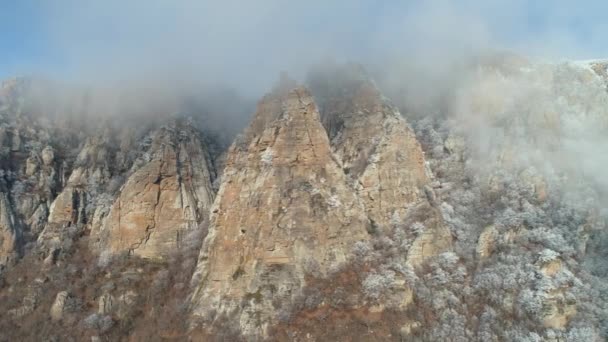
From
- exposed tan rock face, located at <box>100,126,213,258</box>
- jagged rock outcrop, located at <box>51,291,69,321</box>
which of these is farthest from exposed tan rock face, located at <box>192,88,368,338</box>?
jagged rock outcrop, located at <box>51,291,69,321</box>

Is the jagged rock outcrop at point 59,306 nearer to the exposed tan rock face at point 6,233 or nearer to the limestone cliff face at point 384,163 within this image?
the exposed tan rock face at point 6,233

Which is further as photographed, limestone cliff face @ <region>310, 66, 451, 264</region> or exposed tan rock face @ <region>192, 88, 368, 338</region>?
limestone cliff face @ <region>310, 66, 451, 264</region>

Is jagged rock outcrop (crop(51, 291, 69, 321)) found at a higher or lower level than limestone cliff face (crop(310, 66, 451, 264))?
lower

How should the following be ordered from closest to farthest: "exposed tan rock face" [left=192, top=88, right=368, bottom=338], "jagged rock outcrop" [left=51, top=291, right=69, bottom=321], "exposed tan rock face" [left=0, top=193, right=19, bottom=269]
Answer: "exposed tan rock face" [left=192, top=88, right=368, bottom=338] → "jagged rock outcrop" [left=51, top=291, right=69, bottom=321] → "exposed tan rock face" [left=0, top=193, right=19, bottom=269]

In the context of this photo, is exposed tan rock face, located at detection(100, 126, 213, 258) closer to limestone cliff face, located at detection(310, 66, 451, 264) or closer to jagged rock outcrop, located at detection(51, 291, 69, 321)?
jagged rock outcrop, located at detection(51, 291, 69, 321)

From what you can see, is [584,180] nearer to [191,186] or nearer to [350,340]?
[350,340]

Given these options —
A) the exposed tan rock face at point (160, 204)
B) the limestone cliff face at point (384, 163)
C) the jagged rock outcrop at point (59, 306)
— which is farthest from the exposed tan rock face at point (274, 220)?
the jagged rock outcrop at point (59, 306)
